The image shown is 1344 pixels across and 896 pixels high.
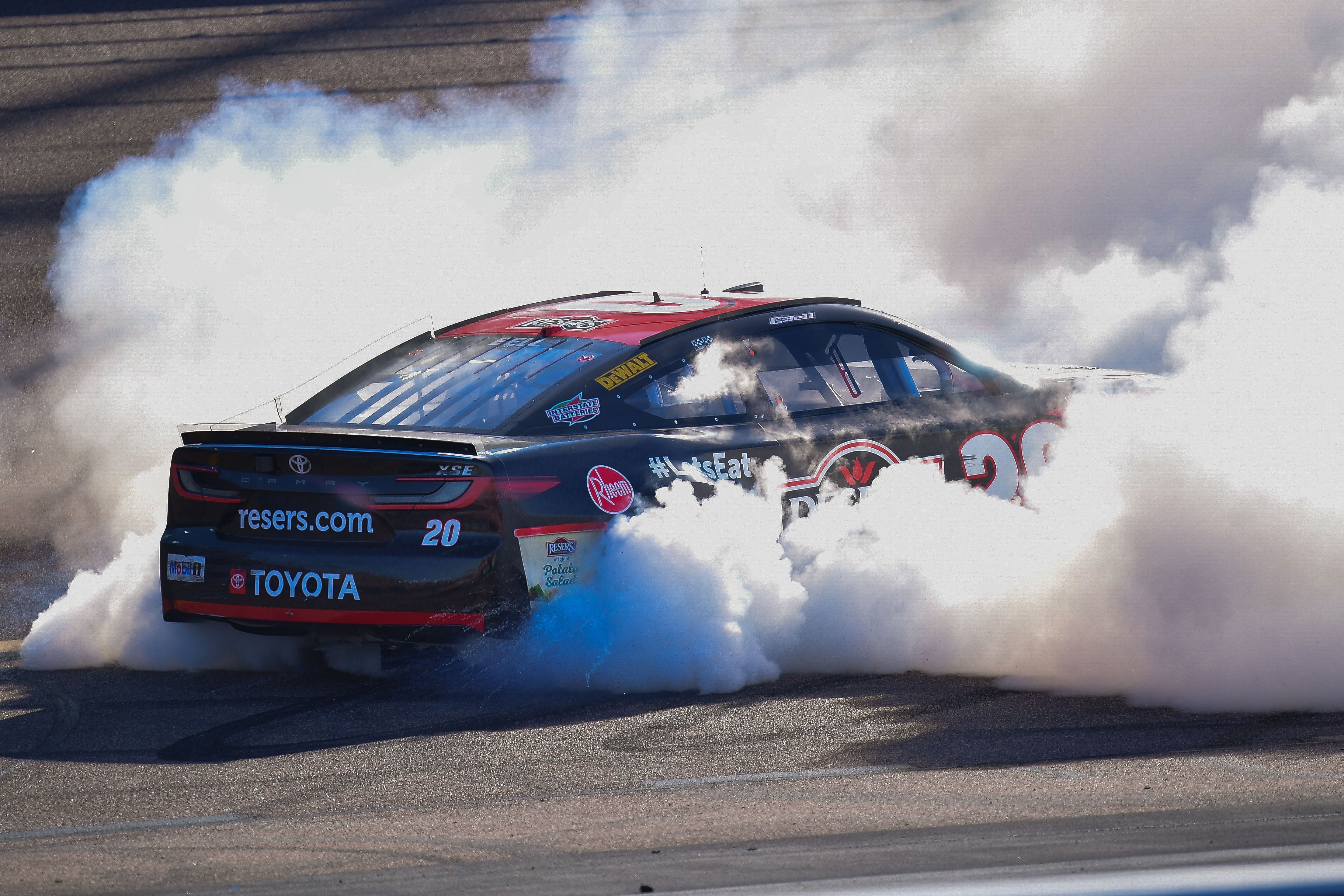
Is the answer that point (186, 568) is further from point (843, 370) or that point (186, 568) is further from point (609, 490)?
point (843, 370)

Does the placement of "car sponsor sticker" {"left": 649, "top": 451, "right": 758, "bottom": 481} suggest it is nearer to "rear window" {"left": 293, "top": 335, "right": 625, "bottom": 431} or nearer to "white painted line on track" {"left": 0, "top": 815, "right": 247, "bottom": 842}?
"rear window" {"left": 293, "top": 335, "right": 625, "bottom": 431}

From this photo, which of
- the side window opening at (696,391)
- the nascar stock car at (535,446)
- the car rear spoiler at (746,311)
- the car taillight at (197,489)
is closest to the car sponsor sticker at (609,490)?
the nascar stock car at (535,446)

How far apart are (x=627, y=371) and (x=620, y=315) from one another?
59 centimetres

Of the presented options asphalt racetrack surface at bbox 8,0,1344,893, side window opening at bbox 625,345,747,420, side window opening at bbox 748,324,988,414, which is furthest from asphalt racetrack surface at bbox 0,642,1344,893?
side window opening at bbox 748,324,988,414

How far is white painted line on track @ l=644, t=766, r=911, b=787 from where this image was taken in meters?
4.06

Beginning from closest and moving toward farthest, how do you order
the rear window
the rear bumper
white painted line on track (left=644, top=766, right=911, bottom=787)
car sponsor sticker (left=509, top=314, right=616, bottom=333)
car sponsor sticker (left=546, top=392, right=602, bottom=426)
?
white painted line on track (left=644, top=766, right=911, bottom=787)
the rear bumper
car sponsor sticker (left=546, top=392, right=602, bottom=426)
the rear window
car sponsor sticker (left=509, top=314, right=616, bottom=333)

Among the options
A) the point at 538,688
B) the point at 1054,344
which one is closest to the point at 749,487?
the point at 538,688

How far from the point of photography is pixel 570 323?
5895 mm

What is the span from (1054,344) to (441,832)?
347 inches

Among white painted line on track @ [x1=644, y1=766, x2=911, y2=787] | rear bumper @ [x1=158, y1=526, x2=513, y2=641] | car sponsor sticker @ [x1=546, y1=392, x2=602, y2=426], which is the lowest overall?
white painted line on track @ [x1=644, y1=766, x2=911, y2=787]

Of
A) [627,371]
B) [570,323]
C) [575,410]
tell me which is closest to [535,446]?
[575,410]

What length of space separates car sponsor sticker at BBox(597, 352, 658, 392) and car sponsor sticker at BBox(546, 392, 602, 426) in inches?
3.3

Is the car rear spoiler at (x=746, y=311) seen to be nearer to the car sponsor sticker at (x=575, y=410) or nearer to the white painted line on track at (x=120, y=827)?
the car sponsor sticker at (x=575, y=410)

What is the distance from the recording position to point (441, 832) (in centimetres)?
362
